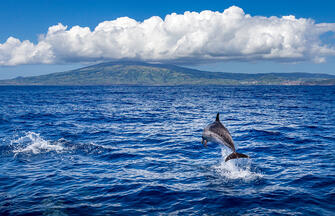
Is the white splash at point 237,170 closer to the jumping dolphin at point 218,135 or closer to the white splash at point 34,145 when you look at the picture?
the jumping dolphin at point 218,135

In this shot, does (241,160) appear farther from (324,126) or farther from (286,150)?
(324,126)

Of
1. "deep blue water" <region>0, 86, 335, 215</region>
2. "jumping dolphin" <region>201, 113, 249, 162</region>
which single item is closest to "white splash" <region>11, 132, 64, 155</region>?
"deep blue water" <region>0, 86, 335, 215</region>

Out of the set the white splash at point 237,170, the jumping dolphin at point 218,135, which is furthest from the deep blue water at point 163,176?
the jumping dolphin at point 218,135

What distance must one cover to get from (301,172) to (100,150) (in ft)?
46.8

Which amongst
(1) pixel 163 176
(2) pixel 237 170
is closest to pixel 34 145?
(1) pixel 163 176

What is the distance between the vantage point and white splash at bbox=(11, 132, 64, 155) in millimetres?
20000

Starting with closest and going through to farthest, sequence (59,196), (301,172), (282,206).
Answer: (282,206)
(59,196)
(301,172)

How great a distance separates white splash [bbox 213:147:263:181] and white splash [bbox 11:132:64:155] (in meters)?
12.9

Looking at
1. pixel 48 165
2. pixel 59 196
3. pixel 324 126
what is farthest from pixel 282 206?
pixel 324 126

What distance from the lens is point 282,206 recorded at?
1065 cm

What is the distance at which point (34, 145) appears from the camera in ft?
70.3

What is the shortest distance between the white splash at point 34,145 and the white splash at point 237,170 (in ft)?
42.3

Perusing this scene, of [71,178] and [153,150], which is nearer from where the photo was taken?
[71,178]

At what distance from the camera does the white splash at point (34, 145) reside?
20000 mm
